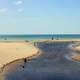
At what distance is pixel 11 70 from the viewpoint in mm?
29453

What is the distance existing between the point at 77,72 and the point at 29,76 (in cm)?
688

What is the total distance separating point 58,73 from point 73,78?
3133mm

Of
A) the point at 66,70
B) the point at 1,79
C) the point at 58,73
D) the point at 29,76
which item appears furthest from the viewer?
the point at 66,70

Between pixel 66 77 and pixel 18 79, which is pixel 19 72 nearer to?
pixel 18 79

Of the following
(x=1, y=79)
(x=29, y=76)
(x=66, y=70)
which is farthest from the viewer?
(x=66, y=70)

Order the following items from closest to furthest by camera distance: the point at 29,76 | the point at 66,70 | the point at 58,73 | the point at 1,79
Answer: the point at 1,79 → the point at 29,76 → the point at 58,73 → the point at 66,70

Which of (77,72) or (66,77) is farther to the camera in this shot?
(77,72)

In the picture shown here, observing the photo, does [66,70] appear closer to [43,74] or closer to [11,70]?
[43,74]

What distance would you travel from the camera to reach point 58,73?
91.0 ft

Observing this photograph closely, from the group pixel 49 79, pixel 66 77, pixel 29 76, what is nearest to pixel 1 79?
pixel 29 76

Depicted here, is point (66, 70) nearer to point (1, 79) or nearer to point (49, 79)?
point (49, 79)

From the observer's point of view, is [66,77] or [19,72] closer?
[66,77]

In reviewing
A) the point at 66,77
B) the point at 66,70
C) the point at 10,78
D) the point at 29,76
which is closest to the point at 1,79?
the point at 10,78

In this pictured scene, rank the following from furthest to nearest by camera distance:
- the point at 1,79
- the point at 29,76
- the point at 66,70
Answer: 1. the point at 66,70
2. the point at 29,76
3. the point at 1,79
